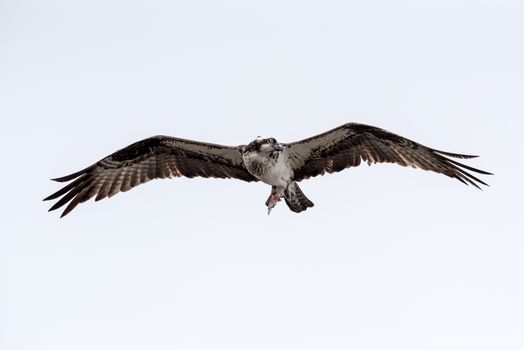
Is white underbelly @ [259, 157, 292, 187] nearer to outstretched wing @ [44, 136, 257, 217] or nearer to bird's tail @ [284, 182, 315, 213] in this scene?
bird's tail @ [284, 182, 315, 213]

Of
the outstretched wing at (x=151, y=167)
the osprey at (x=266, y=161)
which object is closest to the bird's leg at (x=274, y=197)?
the osprey at (x=266, y=161)

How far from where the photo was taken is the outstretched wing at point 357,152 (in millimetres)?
15586

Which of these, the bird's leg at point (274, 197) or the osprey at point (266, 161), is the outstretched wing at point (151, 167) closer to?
the osprey at point (266, 161)

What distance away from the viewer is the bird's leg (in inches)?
623

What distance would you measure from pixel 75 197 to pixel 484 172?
787 centimetres

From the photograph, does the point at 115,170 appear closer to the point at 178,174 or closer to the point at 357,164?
the point at 178,174

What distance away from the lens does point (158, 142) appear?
650 inches

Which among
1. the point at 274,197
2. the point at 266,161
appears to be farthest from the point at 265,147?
the point at 274,197

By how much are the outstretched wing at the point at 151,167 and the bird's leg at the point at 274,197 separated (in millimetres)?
655

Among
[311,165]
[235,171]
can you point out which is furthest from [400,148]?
[235,171]

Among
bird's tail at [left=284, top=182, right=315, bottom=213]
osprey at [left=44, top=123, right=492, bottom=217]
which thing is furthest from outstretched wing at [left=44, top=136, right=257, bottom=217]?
bird's tail at [left=284, top=182, right=315, bottom=213]

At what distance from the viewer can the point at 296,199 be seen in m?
16.1

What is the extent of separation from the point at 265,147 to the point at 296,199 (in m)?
1.39

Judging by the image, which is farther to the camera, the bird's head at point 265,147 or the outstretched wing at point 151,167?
the outstretched wing at point 151,167
